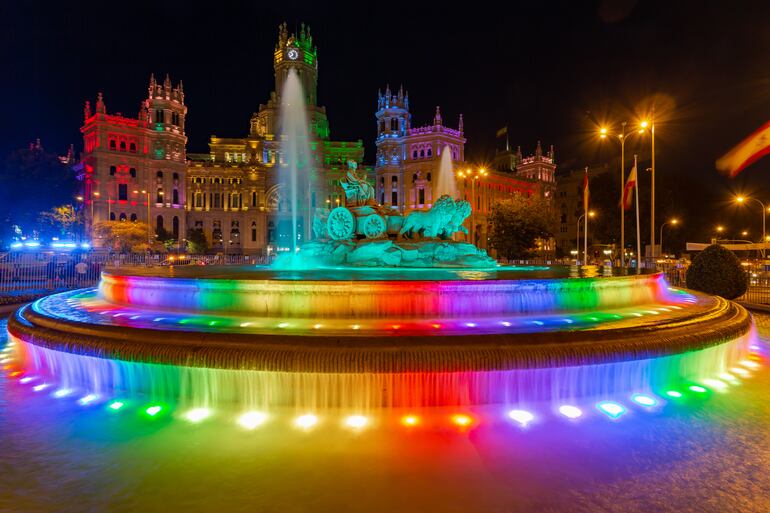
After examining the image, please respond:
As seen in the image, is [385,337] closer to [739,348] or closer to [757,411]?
[757,411]

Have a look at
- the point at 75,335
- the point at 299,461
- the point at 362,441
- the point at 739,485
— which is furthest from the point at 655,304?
the point at 75,335

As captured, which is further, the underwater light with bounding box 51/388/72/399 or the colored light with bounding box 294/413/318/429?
the underwater light with bounding box 51/388/72/399

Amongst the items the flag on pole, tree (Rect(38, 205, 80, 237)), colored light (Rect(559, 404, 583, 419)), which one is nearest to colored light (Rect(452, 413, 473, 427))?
colored light (Rect(559, 404, 583, 419))

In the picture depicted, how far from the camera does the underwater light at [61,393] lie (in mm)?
6327

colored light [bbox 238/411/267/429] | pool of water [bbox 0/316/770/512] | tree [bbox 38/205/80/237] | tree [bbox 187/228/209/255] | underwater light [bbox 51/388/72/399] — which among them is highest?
tree [bbox 38/205/80/237]

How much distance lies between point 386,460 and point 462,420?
134 centimetres

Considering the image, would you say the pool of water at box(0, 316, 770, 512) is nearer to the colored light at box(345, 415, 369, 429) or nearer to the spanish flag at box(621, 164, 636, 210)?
the colored light at box(345, 415, 369, 429)

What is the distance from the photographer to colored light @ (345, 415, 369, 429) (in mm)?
5324

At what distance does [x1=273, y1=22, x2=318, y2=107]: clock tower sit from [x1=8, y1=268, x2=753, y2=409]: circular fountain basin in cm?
10008

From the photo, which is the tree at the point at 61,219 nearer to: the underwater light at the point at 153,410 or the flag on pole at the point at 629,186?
the underwater light at the point at 153,410

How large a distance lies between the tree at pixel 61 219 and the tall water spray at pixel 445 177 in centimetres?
5388

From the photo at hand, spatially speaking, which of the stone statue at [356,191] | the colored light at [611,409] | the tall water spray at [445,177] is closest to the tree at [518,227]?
the tall water spray at [445,177]

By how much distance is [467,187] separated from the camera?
3287 inches

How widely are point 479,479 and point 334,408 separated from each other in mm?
2272
